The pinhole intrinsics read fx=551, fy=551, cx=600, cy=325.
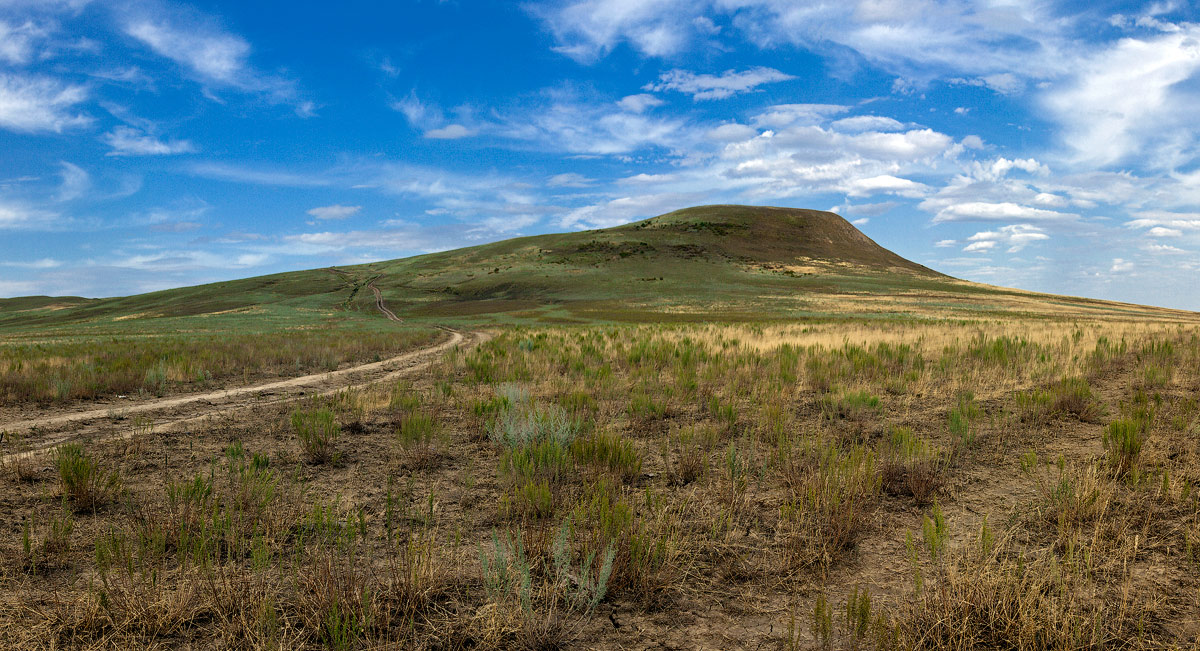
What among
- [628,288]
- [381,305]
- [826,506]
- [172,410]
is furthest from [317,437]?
[628,288]

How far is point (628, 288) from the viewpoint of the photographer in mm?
79375

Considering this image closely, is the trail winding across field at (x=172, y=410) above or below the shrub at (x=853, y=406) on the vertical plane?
below

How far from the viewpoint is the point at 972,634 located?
2941 mm

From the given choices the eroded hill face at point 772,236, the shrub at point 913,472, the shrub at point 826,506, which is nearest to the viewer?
the shrub at point 826,506

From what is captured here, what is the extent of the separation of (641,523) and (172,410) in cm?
1085

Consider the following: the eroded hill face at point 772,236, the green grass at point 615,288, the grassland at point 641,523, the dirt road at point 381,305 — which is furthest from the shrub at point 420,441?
the eroded hill face at point 772,236

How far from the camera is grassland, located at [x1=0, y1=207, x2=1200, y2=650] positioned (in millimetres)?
3086

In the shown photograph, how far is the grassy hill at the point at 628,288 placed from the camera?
52938 mm

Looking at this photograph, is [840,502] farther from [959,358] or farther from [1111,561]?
[959,358]

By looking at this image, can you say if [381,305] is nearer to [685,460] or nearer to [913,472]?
[685,460]

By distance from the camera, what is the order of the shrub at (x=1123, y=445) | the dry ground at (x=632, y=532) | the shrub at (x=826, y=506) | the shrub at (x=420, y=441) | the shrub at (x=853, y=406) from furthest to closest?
the shrub at (x=853, y=406) → the shrub at (x=420, y=441) → the shrub at (x=1123, y=445) → the shrub at (x=826, y=506) → the dry ground at (x=632, y=532)

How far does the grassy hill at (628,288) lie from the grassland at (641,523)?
3585 centimetres

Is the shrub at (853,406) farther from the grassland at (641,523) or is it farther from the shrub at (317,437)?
the shrub at (317,437)

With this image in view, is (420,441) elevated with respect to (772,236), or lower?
lower
